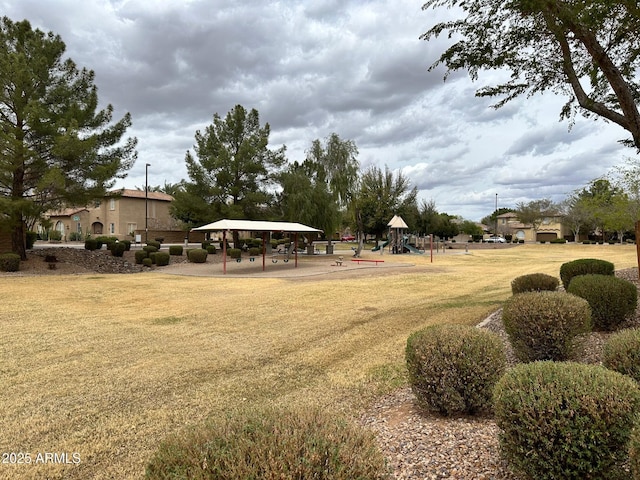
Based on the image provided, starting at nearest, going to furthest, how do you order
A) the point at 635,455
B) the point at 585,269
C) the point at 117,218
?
the point at 635,455
the point at 585,269
the point at 117,218

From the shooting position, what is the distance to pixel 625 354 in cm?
306

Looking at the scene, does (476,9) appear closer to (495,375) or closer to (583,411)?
(495,375)

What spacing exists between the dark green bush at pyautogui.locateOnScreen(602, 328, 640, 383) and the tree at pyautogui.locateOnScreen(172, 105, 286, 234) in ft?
93.3

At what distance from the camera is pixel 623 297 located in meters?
5.58

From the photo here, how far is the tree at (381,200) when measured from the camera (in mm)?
48562

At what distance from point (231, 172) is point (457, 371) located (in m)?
29.4

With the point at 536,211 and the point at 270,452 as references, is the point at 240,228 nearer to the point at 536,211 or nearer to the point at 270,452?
the point at 270,452

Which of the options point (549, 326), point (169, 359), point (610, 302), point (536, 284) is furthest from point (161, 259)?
point (549, 326)

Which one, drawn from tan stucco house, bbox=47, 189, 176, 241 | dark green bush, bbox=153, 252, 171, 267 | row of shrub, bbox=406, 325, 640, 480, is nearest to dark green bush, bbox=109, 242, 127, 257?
dark green bush, bbox=153, 252, 171, 267

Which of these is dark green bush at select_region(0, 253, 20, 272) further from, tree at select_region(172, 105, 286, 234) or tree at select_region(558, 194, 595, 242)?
tree at select_region(558, 194, 595, 242)

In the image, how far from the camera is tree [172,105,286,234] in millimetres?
30406

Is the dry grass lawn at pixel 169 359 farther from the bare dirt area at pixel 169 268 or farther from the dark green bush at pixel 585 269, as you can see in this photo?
the bare dirt area at pixel 169 268

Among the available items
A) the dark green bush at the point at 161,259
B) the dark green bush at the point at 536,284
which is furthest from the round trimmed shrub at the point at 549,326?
the dark green bush at the point at 161,259

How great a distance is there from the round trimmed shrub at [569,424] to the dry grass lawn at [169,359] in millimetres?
2136
